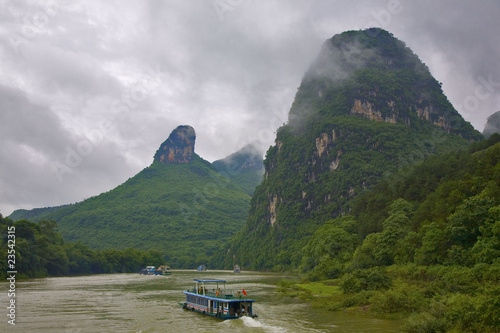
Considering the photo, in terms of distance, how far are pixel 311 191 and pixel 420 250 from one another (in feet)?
320

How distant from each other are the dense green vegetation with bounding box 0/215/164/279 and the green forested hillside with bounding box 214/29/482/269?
143ft

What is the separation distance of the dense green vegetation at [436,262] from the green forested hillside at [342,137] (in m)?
56.3

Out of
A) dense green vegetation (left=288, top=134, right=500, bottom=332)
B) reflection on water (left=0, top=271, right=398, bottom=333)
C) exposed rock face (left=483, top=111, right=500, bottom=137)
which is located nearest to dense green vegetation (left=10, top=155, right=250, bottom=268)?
dense green vegetation (left=288, top=134, right=500, bottom=332)

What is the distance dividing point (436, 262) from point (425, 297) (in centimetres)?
905

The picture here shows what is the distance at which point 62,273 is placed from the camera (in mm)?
92000

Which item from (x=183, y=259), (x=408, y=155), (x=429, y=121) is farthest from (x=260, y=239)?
(x=429, y=121)

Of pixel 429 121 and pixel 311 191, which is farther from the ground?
pixel 429 121

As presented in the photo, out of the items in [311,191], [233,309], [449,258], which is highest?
[311,191]

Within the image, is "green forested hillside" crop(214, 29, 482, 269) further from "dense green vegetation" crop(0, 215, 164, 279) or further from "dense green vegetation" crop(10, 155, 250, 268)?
"dense green vegetation" crop(0, 215, 164, 279)

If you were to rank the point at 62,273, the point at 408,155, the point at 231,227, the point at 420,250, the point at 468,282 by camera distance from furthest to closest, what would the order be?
1. the point at 231,227
2. the point at 408,155
3. the point at 62,273
4. the point at 420,250
5. the point at 468,282

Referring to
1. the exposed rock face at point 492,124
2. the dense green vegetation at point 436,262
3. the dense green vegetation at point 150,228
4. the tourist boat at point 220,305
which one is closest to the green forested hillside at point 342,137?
the dense green vegetation at point 150,228

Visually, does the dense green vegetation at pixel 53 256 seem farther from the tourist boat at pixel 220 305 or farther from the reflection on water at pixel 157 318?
the tourist boat at pixel 220 305

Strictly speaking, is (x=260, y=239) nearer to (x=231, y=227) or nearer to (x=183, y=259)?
(x=183, y=259)

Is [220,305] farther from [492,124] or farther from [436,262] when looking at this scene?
[492,124]
